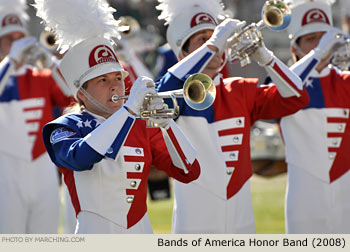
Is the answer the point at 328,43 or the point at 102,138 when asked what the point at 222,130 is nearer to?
the point at 328,43

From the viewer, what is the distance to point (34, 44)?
718 centimetres

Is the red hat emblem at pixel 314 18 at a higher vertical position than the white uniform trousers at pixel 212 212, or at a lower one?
higher

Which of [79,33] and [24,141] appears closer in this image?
[79,33]

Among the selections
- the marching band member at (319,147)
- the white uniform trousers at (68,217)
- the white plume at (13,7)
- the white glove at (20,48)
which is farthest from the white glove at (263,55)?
the white plume at (13,7)

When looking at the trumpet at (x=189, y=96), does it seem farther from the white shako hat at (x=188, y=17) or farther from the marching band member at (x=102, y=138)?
the white shako hat at (x=188, y=17)

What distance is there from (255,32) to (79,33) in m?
1.16

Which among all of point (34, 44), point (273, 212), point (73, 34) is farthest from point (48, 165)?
point (273, 212)

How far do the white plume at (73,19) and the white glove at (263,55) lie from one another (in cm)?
102

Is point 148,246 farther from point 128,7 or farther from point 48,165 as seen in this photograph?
point 128,7

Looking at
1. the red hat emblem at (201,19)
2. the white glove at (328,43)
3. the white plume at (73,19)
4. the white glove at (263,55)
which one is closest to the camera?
the white plume at (73,19)

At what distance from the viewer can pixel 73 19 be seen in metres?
4.75

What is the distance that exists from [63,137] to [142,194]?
0.52m

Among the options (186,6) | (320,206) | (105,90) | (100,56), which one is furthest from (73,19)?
(320,206)

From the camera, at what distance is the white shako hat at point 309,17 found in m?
6.27
